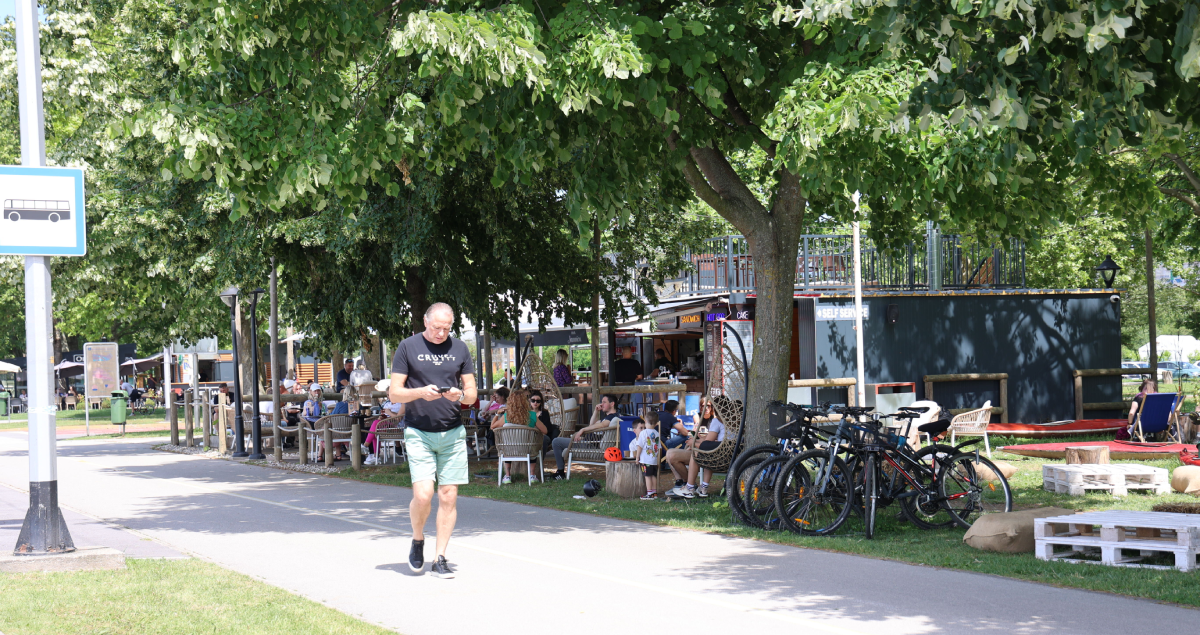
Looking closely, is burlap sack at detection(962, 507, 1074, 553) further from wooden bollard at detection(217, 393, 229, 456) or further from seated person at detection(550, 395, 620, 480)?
wooden bollard at detection(217, 393, 229, 456)

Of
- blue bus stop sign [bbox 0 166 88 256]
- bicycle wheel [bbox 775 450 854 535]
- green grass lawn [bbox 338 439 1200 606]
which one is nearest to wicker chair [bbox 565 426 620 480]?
green grass lawn [bbox 338 439 1200 606]

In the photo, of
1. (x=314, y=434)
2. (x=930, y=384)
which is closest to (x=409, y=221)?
(x=314, y=434)

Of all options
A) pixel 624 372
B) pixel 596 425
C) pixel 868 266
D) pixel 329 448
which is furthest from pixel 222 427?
pixel 868 266

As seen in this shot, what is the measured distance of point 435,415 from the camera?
781cm

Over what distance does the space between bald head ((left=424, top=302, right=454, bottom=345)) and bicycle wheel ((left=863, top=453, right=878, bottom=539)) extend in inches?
156

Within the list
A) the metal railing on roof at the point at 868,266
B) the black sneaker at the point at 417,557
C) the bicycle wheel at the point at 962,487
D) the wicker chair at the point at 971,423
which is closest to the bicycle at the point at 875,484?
the bicycle wheel at the point at 962,487

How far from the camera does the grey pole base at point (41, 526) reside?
322 inches

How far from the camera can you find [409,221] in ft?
53.8

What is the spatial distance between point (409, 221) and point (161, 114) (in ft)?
23.0

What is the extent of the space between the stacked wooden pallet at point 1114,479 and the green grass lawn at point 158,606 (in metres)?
8.61

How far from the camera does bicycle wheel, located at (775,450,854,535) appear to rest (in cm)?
966

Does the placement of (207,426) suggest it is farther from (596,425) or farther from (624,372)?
(596,425)

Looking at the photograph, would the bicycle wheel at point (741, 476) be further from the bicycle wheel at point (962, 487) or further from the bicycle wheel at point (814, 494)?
the bicycle wheel at point (962, 487)

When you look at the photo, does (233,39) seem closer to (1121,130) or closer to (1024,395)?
(1121,130)
